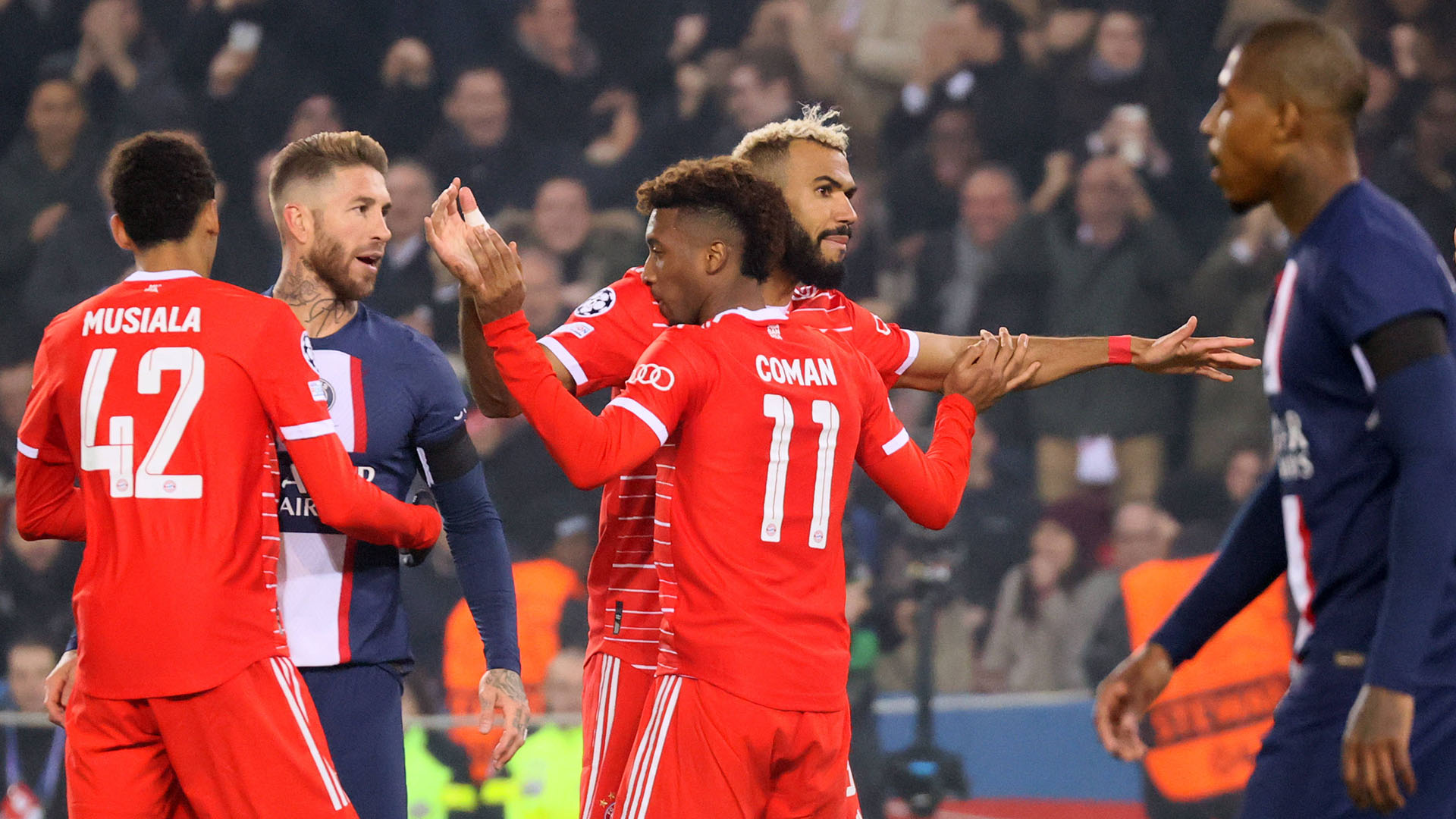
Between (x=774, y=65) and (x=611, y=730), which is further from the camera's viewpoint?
(x=774, y=65)

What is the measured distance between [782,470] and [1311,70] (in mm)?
1121

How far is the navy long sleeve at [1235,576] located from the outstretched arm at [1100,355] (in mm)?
1027

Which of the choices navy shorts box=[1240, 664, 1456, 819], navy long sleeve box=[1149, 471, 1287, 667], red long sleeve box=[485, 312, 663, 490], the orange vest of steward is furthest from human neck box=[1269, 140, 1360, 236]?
the orange vest of steward

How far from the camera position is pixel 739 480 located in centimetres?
261

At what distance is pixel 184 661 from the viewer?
255 cm

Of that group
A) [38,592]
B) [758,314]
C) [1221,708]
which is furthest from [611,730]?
[38,592]

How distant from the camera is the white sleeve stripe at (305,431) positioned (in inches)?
104

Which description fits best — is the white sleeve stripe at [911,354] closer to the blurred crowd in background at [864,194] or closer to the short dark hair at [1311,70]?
the short dark hair at [1311,70]

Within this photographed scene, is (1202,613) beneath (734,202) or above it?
beneath

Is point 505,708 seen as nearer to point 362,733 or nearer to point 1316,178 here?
point 362,733

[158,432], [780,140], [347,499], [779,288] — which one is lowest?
[347,499]

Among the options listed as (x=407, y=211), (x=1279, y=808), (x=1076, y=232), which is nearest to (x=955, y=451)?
(x=1279, y=808)

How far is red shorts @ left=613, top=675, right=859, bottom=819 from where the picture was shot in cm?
251

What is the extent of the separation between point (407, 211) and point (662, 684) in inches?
190
